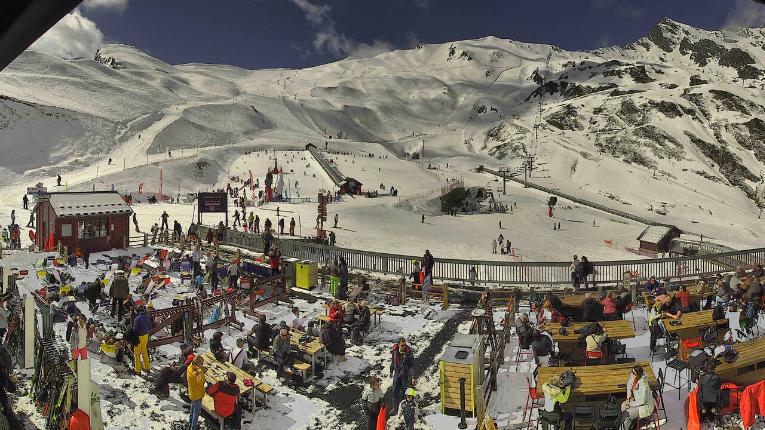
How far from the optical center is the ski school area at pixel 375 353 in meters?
9.34

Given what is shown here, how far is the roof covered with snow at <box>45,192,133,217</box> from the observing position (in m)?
25.5

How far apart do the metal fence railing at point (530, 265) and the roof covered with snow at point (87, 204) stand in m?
9.71

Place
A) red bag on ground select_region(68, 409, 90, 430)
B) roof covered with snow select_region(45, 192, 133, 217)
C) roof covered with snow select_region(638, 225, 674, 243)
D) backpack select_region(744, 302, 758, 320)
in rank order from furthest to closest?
roof covered with snow select_region(638, 225, 674, 243) → roof covered with snow select_region(45, 192, 133, 217) → backpack select_region(744, 302, 758, 320) → red bag on ground select_region(68, 409, 90, 430)

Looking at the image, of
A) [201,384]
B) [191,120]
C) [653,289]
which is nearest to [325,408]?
[201,384]

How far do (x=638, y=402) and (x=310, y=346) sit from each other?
23.8ft

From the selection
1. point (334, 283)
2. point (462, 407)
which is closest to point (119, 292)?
point (334, 283)

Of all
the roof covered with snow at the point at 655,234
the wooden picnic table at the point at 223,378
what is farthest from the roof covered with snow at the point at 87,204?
the roof covered with snow at the point at 655,234

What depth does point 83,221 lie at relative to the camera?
84.7 ft

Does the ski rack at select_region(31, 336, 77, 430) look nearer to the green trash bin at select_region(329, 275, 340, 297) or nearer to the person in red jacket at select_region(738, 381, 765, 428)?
the green trash bin at select_region(329, 275, 340, 297)

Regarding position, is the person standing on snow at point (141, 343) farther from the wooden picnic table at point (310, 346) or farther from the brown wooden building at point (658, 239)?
the brown wooden building at point (658, 239)

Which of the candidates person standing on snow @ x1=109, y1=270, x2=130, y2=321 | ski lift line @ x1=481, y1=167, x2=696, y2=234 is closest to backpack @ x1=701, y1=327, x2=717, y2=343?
person standing on snow @ x1=109, y1=270, x2=130, y2=321

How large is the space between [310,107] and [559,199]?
99250 mm

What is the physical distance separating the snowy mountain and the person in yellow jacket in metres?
63.2

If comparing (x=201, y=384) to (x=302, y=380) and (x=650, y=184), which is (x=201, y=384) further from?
(x=650, y=184)
